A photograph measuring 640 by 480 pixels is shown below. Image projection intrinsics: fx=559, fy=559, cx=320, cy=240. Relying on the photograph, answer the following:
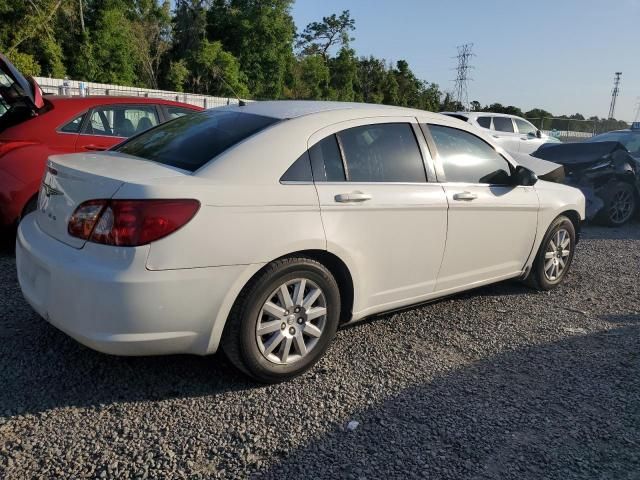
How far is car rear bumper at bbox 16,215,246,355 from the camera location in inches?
104

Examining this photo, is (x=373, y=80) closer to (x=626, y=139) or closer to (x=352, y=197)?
(x=626, y=139)

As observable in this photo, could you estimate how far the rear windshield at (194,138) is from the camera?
3.21 metres

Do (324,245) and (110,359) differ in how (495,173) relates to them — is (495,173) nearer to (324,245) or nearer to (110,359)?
(324,245)

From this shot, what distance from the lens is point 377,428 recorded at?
2.85 meters

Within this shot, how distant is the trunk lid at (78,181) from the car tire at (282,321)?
2.49ft

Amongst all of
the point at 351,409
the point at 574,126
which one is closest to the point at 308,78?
the point at 574,126

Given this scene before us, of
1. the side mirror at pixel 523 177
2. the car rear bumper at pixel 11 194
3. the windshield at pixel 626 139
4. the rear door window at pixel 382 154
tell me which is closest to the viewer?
the rear door window at pixel 382 154

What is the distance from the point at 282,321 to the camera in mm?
3141

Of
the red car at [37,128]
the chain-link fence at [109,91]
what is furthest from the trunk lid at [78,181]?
the chain-link fence at [109,91]

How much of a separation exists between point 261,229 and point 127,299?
751mm

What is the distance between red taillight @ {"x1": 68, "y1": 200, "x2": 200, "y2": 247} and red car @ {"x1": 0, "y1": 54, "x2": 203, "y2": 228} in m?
2.64

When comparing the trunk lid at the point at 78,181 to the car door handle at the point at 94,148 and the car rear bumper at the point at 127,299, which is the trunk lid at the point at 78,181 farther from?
the car door handle at the point at 94,148

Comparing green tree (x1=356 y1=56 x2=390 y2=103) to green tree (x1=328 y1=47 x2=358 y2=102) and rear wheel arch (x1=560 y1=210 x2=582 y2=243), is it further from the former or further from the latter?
rear wheel arch (x1=560 y1=210 x2=582 y2=243)

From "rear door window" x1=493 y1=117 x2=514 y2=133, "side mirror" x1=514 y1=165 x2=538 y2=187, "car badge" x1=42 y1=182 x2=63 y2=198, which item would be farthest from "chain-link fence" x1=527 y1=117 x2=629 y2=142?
"car badge" x1=42 y1=182 x2=63 y2=198
